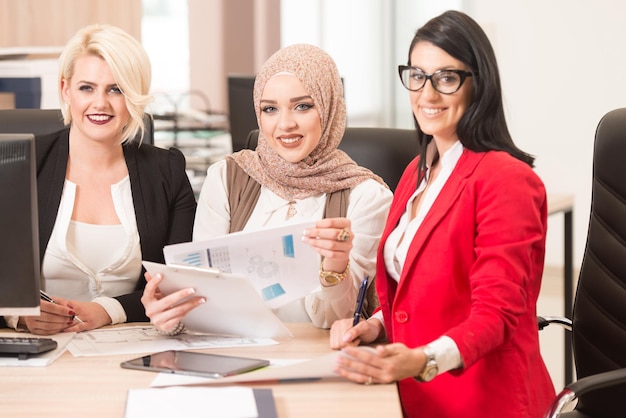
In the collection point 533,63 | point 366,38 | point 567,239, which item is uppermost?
point 366,38

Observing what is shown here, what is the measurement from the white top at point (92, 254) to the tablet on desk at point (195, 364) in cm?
55

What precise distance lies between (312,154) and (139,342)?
658 millimetres

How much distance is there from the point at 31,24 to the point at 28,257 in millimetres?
1907

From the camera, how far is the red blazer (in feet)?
5.28

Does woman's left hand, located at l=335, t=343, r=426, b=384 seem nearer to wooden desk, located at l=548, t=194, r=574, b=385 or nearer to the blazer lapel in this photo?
the blazer lapel

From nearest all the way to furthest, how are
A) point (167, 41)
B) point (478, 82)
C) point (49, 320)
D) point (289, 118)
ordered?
point (478, 82) → point (49, 320) → point (289, 118) → point (167, 41)

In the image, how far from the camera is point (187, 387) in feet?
5.26

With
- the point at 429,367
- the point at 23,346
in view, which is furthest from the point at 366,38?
the point at 429,367

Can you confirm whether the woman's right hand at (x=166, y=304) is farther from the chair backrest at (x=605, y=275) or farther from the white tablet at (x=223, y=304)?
the chair backrest at (x=605, y=275)

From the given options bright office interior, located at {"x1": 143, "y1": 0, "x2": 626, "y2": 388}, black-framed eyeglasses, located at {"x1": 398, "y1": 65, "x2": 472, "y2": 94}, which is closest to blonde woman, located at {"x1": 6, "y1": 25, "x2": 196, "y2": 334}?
black-framed eyeglasses, located at {"x1": 398, "y1": 65, "x2": 472, "y2": 94}

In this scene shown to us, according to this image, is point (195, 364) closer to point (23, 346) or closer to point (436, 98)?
point (23, 346)

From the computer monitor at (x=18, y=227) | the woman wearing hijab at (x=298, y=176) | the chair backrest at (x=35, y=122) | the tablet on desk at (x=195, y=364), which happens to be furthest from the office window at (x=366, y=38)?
the computer monitor at (x=18, y=227)

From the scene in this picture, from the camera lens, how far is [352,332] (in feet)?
6.14

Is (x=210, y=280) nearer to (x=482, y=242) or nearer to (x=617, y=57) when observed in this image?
(x=482, y=242)
